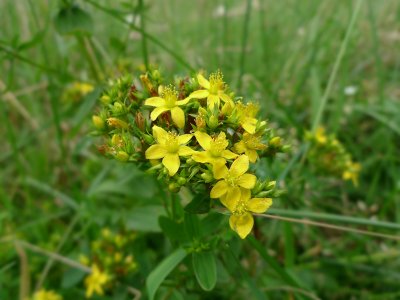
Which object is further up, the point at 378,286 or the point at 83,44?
the point at 83,44

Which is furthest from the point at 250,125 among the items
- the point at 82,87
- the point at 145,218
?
the point at 82,87

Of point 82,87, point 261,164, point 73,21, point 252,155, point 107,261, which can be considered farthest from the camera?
point 82,87

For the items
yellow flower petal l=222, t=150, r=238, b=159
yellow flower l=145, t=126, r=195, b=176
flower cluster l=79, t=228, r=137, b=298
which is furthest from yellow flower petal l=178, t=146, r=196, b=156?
flower cluster l=79, t=228, r=137, b=298

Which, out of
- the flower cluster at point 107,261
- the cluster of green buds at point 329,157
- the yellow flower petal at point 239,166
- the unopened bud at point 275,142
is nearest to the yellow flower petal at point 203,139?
the yellow flower petal at point 239,166

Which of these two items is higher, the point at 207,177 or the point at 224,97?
the point at 224,97

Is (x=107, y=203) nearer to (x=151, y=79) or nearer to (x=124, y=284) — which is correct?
(x=124, y=284)

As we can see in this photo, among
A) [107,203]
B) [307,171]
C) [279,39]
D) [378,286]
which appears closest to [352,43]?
[279,39]

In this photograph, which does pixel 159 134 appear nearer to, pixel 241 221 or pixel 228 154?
pixel 228 154
